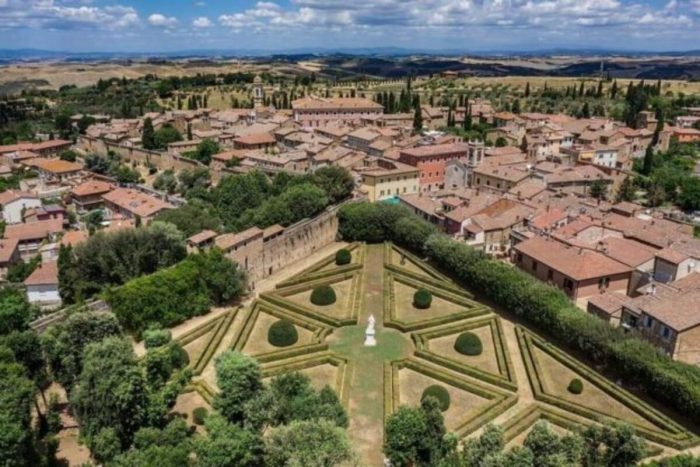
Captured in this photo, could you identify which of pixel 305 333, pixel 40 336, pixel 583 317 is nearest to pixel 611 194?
pixel 583 317

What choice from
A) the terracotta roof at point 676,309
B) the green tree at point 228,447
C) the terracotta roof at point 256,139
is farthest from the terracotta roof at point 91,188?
the terracotta roof at point 676,309

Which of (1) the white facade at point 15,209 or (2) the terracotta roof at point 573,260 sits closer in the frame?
(2) the terracotta roof at point 573,260

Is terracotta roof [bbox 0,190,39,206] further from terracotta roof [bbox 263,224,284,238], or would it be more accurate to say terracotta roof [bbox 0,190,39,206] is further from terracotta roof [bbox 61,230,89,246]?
terracotta roof [bbox 263,224,284,238]

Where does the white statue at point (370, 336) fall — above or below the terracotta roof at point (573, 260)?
below

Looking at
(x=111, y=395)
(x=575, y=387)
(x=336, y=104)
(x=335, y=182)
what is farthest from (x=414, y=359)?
(x=336, y=104)

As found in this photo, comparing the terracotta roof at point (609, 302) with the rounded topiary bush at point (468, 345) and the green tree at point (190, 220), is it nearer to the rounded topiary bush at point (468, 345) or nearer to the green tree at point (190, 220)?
the rounded topiary bush at point (468, 345)

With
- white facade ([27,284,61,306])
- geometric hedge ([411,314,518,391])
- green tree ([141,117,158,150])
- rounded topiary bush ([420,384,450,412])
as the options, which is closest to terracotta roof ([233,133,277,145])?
green tree ([141,117,158,150])

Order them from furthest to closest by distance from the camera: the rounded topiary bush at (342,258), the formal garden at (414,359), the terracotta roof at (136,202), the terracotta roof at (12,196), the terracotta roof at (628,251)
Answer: the terracotta roof at (12,196)
the terracotta roof at (136,202)
the rounded topiary bush at (342,258)
the terracotta roof at (628,251)
the formal garden at (414,359)

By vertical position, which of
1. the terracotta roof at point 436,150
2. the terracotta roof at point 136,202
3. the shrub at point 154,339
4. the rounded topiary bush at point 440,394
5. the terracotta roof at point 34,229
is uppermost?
the terracotta roof at point 436,150
